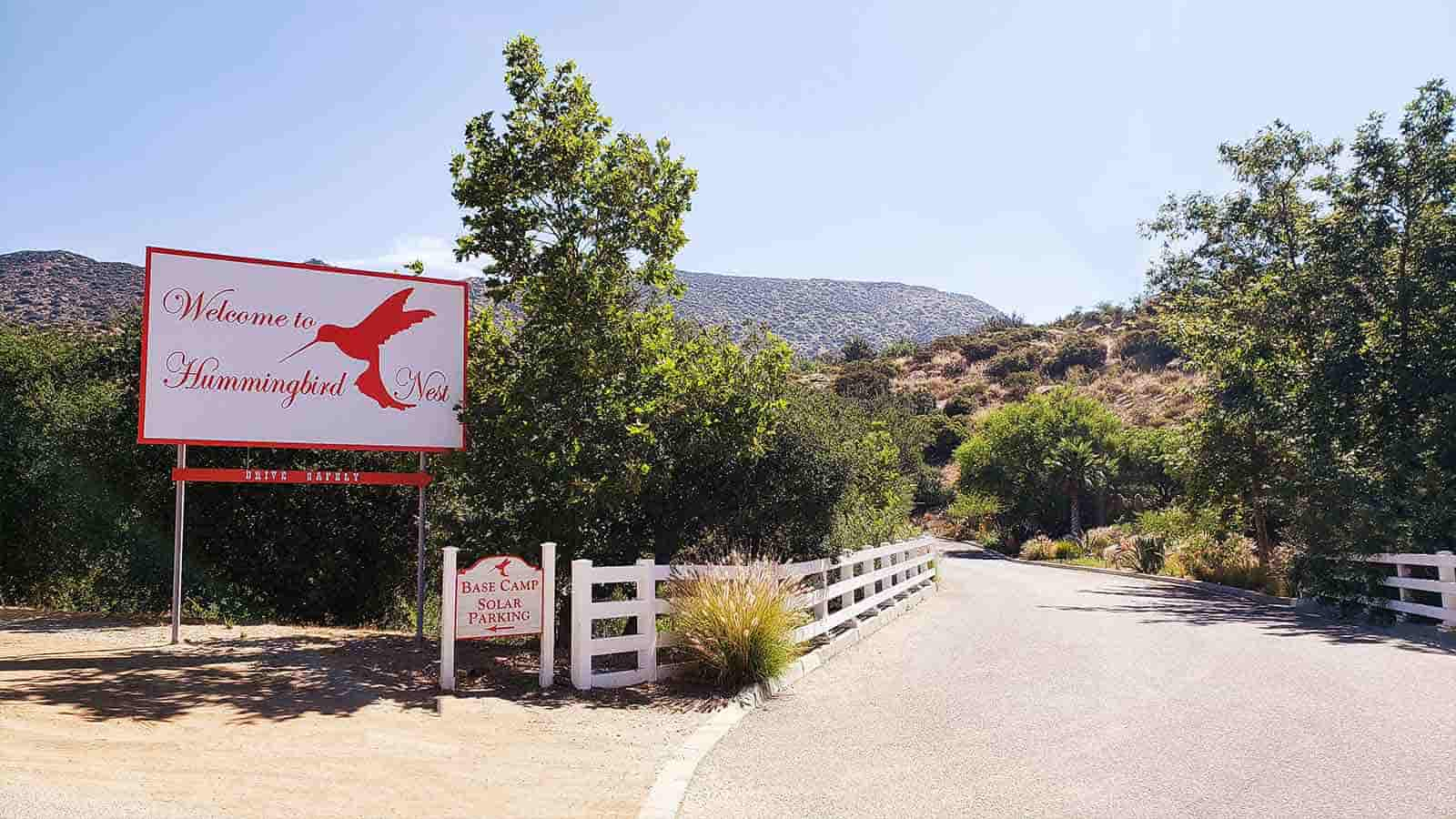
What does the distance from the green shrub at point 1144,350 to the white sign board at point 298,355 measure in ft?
207

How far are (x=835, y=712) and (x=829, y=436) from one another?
4520 millimetres

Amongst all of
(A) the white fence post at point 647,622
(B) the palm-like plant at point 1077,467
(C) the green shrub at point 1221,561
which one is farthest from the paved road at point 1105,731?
(B) the palm-like plant at point 1077,467

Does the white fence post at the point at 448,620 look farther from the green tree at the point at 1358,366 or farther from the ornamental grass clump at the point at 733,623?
the green tree at the point at 1358,366

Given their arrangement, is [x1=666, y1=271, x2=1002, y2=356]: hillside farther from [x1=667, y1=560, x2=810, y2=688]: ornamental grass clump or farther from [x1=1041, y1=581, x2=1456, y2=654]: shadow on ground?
[x1=667, y1=560, x2=810, y2=688]: ornamental grass clump

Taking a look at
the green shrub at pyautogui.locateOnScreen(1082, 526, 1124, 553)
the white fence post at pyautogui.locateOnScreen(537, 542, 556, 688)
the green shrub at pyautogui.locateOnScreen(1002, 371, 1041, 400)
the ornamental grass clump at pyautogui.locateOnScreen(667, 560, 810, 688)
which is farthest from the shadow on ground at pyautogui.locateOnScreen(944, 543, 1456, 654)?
the green shrub at pyautogui.locateOnScreen(1002, 371, 1041, 400)

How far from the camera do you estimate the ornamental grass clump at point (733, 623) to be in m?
9.67

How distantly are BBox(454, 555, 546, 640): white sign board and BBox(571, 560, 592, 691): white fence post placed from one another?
1.30 ft

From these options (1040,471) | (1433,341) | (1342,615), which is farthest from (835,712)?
(1040,471)

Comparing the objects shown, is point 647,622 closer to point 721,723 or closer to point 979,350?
point 721,723

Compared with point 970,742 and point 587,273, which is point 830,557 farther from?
point 970,742

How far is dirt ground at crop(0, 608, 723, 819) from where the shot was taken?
226 inches

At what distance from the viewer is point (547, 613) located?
31.7 feet

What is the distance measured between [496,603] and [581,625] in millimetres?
819

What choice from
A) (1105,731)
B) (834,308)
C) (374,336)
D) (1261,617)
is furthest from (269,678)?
(834,308)
